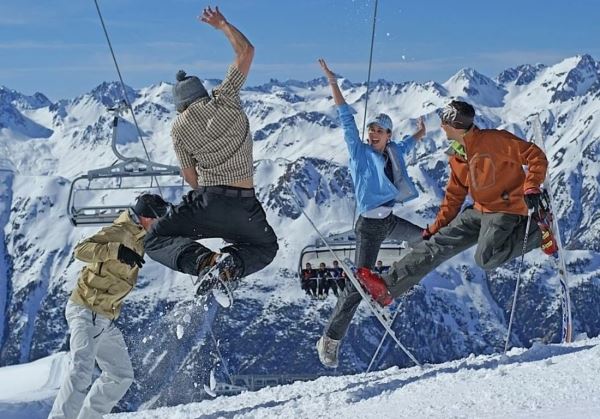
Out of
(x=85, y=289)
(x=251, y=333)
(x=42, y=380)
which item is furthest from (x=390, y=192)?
(x=251, y=333)

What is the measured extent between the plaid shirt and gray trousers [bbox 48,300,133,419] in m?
1.40

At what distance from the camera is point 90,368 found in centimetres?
684

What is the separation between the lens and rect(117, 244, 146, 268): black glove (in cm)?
667

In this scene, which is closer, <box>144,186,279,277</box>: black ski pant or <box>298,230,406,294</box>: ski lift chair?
→ <box>144,186,279,277</box>: black ski pant

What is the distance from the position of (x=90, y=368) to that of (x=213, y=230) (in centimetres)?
142

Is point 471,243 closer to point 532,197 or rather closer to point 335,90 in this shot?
point 532,197

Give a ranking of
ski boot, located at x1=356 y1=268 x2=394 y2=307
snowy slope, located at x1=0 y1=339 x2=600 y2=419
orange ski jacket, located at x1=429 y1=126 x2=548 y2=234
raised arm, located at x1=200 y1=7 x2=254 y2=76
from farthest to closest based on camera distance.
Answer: ski boot, located at x1=356 y1=268 x2=394 y2=307 → orange ski jacket, located at x1=429 y1=126 x2=548 y2=234 → raised arm, located at x1=200 y1=7 x2=254 y2=76 → snowy slope, located at x1=0 y1=339 x2=600 y2=419

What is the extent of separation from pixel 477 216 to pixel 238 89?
7.62ft

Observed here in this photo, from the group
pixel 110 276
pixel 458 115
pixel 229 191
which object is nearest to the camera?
pixel 229 191

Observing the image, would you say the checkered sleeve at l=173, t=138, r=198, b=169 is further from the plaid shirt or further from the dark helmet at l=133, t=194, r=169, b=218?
the dark helmet at l=133, t=194, r=169, b=218

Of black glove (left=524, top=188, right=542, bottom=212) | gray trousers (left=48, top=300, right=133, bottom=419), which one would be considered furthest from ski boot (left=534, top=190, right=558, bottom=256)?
gray trousers (left=48, top=300, right=133, bottom=419)

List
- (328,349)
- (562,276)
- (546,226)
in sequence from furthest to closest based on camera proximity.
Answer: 1. (562,276)
2. (328,349)
3. (546,226)

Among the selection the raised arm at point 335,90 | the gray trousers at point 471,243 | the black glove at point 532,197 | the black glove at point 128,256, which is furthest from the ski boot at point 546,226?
the black glove at point 128,256

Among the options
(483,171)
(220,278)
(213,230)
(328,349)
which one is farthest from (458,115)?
(328,349)
